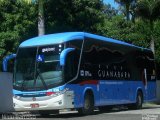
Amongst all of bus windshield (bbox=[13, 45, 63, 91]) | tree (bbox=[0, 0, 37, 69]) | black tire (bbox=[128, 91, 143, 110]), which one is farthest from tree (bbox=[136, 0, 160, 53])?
bus windshield (bbox=[13, 45, 63, 91])

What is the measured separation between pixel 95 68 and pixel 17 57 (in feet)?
12.6

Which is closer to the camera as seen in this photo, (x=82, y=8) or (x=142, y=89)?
(x=142, y=89)

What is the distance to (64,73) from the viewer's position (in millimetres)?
19906

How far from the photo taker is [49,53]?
66.9 feet

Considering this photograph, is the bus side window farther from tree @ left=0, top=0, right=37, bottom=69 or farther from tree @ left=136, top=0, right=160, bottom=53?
tree @ left=136, top=0, right=160, bottom=53

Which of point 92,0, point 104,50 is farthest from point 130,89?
point 92,0

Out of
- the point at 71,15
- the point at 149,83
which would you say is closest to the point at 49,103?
the point at 149,83

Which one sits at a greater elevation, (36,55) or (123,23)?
(123,23)

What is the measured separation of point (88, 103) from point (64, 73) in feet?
8.59

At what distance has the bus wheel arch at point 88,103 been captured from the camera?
70.7 ft

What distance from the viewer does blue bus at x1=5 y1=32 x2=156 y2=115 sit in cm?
1992

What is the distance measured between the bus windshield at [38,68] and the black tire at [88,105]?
2309mm

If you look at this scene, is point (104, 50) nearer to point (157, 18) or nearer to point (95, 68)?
point (95, 68)

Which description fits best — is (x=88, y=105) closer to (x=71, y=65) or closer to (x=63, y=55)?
(x=71, y=65)
